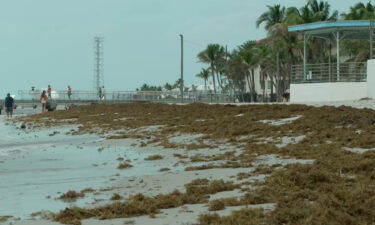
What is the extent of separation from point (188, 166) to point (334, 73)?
916 inches

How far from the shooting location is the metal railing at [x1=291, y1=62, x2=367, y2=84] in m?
32.2

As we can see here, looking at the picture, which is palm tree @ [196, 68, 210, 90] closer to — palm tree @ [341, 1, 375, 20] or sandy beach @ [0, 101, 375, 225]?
palm tree @ [341, 1, 375, 20]

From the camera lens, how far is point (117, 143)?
59.4 feet

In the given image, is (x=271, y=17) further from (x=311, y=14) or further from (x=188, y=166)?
(x=188, y=166)

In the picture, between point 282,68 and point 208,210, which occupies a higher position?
point 282,68

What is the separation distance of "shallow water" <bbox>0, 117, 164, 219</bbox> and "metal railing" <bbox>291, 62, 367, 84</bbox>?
16700 mm

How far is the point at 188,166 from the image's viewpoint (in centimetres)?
1150

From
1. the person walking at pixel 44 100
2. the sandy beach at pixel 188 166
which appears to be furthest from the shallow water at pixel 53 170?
the person walking at pixel 44 100

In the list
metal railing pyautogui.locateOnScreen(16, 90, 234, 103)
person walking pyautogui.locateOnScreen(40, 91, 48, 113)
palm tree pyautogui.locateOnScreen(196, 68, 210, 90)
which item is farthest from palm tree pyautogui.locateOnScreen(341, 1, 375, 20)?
palm tree pyautogui.locateOnScreen(196, 68, 210, 90)

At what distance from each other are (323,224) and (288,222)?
0.34 meters

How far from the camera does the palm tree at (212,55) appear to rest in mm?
91031

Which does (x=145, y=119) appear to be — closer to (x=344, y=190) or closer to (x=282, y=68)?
(x=344, y=190)

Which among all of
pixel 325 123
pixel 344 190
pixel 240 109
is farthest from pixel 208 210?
pixel 240 109

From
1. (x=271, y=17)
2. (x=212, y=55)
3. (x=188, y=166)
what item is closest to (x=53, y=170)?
(x=188, y=166)
